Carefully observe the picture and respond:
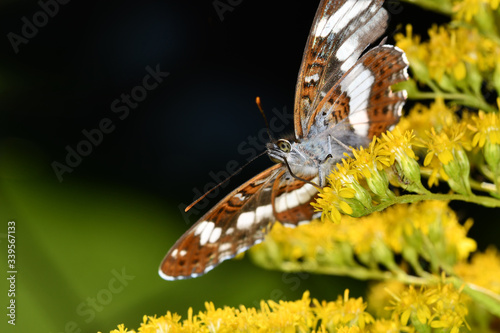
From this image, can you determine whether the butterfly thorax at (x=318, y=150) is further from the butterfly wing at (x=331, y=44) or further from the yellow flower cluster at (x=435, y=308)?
the yellow flower cluster at (x=435, y=308)

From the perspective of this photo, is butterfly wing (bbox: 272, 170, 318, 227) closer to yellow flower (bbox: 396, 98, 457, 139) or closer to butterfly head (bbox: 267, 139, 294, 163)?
butterfly head (bbox: 267, 139, 294, 163)

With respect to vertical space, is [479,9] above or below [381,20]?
below

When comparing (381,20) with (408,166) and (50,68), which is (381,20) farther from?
(50,68)

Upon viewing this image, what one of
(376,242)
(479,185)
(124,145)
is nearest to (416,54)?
(479,185)

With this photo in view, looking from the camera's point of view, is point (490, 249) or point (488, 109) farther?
point (490, 249)

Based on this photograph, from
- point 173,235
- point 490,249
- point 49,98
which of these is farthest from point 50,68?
point 490,249

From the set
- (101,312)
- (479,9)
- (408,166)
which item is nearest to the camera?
(408,166)

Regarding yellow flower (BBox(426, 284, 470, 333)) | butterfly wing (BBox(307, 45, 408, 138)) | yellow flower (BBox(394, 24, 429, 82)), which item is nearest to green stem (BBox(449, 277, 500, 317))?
yellow flower (BBox(426, 284, 470, 333))
